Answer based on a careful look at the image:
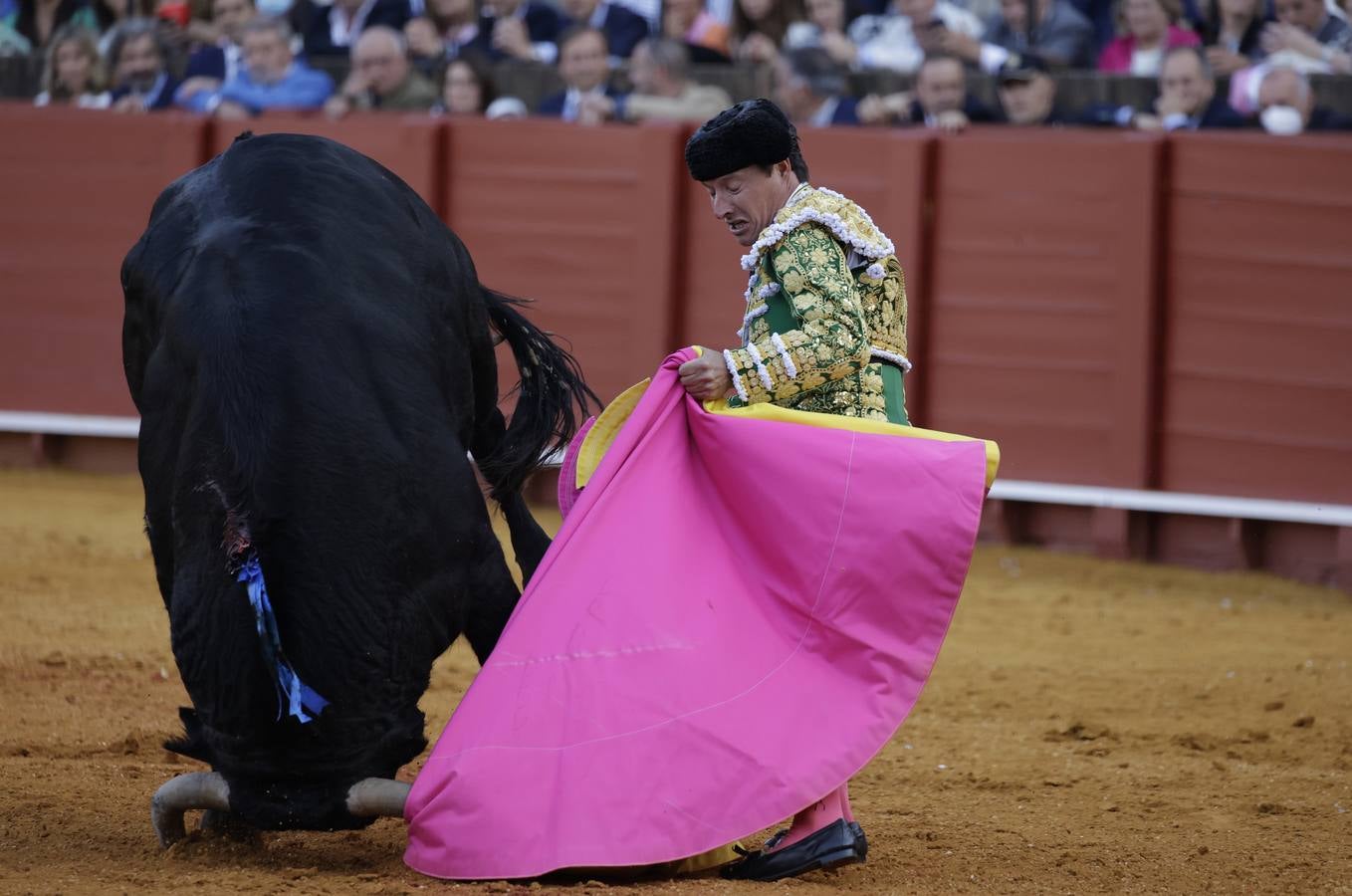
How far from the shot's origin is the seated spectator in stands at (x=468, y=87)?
315 inches

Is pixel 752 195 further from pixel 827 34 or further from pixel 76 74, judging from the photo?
pixel 76 74

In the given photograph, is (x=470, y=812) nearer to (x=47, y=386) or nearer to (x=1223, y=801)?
(x=1223, y=801)

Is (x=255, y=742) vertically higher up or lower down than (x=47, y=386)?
higher up

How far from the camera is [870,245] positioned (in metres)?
3.17

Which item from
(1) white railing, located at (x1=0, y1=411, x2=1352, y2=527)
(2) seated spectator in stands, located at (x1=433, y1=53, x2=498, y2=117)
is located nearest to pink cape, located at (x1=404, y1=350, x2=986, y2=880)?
(1) white railing, located at (x1=0, y1=411, x2=1352, y2=527)

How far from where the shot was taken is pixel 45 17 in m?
9.73

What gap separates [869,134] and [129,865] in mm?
4940

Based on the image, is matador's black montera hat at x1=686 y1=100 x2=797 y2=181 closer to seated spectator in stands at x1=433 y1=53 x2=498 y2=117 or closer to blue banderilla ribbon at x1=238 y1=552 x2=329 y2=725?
blue banderilla ribbon at x1=238 y1=552 x2=329 y2=725

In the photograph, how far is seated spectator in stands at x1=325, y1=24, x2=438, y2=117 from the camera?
26.2 feet

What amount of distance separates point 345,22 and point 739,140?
6165mm

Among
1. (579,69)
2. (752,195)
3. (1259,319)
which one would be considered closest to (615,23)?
(579,69)

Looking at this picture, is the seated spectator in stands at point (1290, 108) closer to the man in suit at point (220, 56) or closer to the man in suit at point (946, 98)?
the man in suit at point (946, 98)

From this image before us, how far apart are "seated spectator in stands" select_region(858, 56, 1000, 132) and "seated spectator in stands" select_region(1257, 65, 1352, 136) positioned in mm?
1042

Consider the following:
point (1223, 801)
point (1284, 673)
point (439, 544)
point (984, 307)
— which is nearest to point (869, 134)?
point (984, 307)
